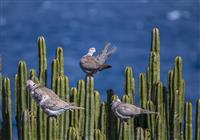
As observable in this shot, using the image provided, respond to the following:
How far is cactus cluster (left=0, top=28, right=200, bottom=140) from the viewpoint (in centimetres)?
1076

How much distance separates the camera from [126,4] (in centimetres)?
2497

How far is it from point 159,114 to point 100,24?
13111 millimetres

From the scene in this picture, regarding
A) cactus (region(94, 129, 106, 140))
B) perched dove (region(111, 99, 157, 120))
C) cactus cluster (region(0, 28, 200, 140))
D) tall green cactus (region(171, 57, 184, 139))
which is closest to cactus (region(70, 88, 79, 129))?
cactus cluster (region(0, 28, 200, 140))

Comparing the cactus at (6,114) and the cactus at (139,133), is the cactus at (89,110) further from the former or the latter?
the cactus at (6,114)

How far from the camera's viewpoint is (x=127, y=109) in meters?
10.6

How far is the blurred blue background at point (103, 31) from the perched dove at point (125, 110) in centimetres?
963

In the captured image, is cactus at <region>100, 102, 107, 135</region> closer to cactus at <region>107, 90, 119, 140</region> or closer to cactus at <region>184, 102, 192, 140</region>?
cactus at <region>107, 90, 119, 140</region>

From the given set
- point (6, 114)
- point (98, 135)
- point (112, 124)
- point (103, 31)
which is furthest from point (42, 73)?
point (103, 31)

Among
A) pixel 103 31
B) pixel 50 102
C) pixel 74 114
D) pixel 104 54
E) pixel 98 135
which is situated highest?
pixel 103 31

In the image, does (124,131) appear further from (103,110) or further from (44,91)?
(44,91)

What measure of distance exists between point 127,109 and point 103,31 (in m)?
12.9

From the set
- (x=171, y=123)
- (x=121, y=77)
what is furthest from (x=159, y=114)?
(x=121, y=77)

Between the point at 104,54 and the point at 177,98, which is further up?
the point at 104,54

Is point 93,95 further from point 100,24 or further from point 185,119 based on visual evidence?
point 100,24
